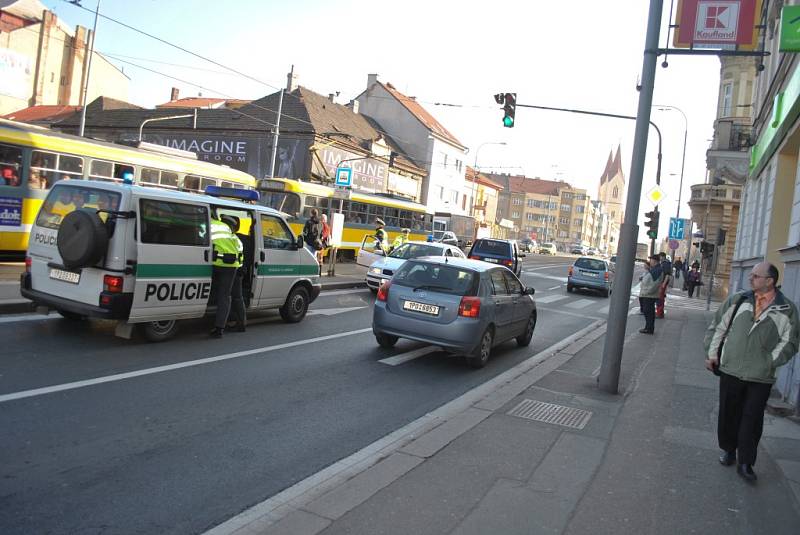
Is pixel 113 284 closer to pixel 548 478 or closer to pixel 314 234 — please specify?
pixel 548 478

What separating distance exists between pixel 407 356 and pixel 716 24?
6239 millimetres

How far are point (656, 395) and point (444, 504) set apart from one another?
4.92 metres

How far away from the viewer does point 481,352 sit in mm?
9188

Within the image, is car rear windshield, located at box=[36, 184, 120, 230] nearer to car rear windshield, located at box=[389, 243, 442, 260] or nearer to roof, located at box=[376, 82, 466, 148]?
car rear windshield, located at box=[389, 243, 442, 260]

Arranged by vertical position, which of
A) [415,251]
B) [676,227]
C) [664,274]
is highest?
[676,227]

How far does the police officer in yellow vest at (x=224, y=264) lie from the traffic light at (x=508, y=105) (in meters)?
12.4

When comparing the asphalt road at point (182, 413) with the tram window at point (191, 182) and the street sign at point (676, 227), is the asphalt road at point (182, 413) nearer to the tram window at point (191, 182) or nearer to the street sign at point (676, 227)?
the tram window at point (191, 182)

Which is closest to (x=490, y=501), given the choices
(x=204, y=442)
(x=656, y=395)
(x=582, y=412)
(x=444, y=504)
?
(x=444, y=504)

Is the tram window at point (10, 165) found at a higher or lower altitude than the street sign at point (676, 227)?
lower

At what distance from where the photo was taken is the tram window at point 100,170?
50.9 feet

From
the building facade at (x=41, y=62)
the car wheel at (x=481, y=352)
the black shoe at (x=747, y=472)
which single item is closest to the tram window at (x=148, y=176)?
the car wheel at (x=481, y=352)

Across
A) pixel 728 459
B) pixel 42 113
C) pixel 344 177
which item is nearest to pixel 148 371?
pixel 728 459

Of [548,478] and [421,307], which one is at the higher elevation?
[421,307]

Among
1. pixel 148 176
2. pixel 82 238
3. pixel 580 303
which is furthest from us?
pixel 580 303
